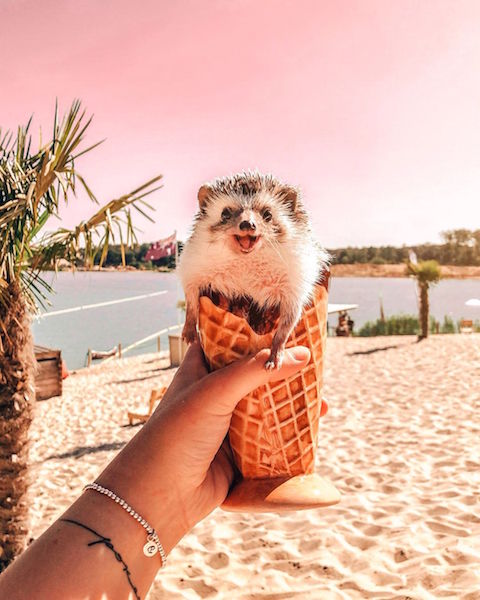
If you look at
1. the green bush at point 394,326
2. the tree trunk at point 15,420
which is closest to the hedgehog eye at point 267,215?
the tree trunk at point 15,420

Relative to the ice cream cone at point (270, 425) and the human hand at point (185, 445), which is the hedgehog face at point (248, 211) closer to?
the ice cream cone at point (270, 425)

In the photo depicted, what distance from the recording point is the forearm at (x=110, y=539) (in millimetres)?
1459

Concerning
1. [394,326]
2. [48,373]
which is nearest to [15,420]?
[48,373]

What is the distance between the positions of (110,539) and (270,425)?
0.73 meters

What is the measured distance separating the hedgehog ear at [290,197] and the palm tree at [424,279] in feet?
67.8

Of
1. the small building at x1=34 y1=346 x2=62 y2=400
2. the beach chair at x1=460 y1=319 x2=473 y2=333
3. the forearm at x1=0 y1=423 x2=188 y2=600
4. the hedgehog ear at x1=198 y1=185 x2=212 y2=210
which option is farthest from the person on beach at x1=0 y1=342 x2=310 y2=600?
the beach chair at x1=460 y1=319 x2=473 y2=333

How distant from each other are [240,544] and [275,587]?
3.18ft

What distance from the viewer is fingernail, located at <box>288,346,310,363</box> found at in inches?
73.3

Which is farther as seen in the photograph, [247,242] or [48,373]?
[48,373]

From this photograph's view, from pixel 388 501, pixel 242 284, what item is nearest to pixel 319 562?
pixel 388 501

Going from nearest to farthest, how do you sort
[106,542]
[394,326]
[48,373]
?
[106,542] < [48,373] < [394,326]

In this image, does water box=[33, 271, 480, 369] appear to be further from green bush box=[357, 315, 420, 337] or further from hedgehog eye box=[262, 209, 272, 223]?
hedgehog eye box=[262, 209, 272, 223]

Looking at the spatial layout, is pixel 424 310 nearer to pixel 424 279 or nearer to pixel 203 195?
pixel 424 279

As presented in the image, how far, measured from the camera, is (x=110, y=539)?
160cm
